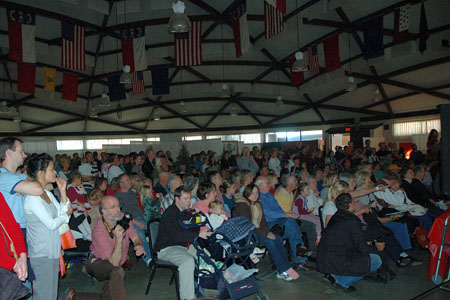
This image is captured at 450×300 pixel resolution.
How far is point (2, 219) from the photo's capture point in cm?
252

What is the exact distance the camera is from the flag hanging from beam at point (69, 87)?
49.6 ft

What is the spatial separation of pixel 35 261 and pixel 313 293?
3242 millimetres

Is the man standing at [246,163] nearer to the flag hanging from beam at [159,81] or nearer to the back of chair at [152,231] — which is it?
the flag hanging from beam at [159,81]

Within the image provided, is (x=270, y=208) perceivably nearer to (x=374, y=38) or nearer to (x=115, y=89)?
(x=374, y=38)

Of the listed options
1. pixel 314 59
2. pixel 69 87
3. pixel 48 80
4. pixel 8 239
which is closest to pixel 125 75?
pixel 48 80

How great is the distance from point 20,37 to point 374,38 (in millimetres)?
10484

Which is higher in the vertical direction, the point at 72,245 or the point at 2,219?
the point at 2,219

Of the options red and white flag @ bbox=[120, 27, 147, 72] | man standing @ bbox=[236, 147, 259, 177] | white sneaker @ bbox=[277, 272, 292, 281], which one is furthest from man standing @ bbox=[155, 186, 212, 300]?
red and white flag @ bbox=[120, 27, 147, 72]

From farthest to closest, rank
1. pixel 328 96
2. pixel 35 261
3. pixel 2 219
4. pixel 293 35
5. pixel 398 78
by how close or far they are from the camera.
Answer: pixel 328 96
pixel 398 78
pixel 293 35
pixel 35 261
pixel 2 219

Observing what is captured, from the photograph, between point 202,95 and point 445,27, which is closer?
point 445,27

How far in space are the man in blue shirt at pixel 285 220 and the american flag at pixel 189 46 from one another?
21.4ft

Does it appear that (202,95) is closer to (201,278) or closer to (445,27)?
(445,27)

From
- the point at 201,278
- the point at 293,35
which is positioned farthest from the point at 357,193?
the point at 293,35

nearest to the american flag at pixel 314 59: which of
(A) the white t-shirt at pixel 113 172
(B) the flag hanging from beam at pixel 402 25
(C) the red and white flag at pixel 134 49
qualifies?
(B) the flag hanging from beam at pixel 402 25
